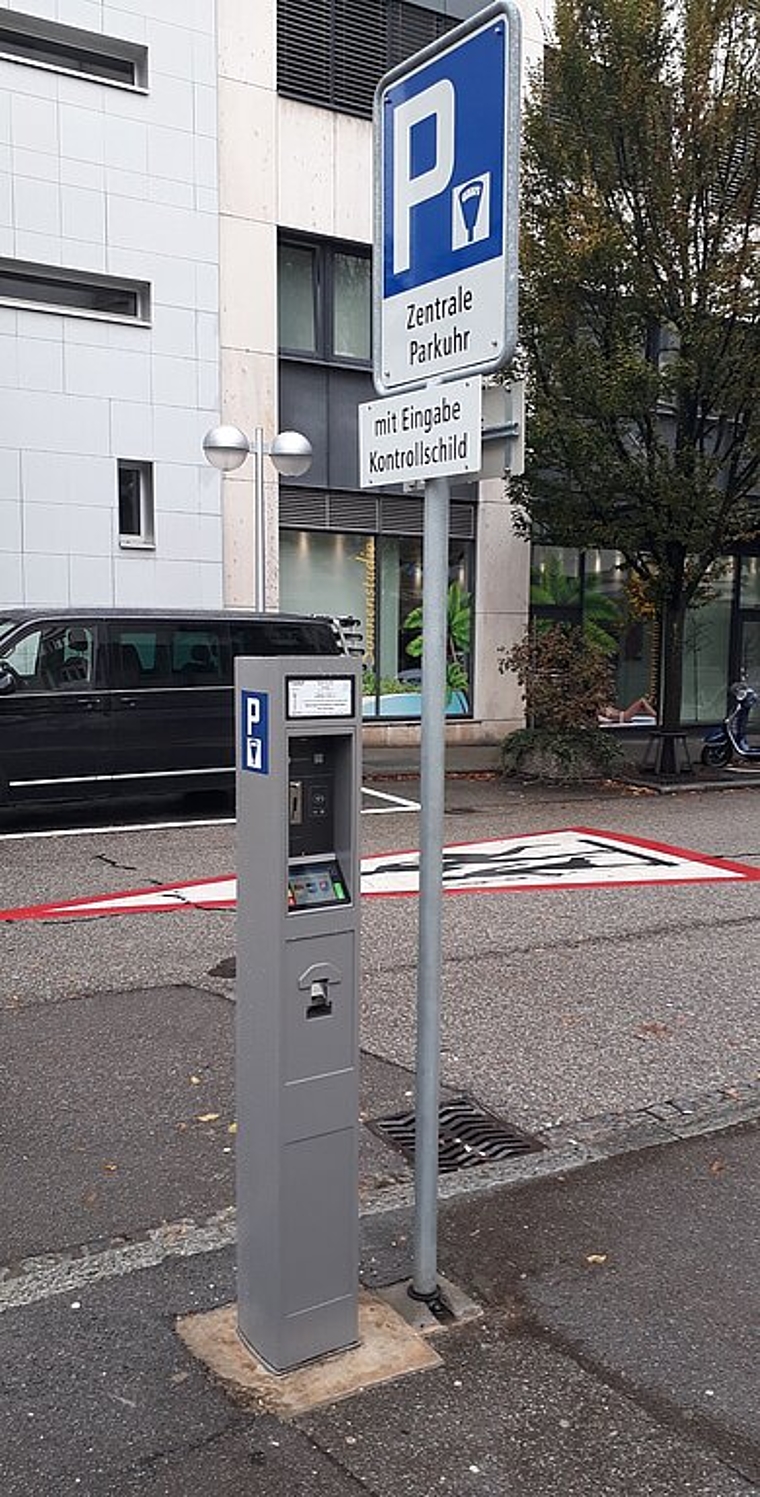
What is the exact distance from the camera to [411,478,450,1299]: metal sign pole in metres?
3.16

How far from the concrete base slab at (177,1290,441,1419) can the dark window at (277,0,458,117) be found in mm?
17633

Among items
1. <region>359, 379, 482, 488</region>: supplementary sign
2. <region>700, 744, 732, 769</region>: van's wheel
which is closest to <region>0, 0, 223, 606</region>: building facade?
<region>700, 744, 732, 769</region>: van's wheel

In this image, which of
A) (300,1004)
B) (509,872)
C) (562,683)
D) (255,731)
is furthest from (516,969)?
(562,683)

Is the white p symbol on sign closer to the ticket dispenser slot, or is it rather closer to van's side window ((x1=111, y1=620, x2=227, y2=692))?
the ticket dispenser slot

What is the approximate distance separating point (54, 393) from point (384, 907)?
10.0 metres

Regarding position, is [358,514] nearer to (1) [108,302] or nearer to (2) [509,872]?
(1) [108,302]

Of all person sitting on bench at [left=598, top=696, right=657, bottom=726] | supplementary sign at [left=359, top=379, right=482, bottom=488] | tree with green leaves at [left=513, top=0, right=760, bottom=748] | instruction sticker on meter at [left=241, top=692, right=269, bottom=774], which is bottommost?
person sitting on bench at [left=598, top=696, right=657, bottom=726]

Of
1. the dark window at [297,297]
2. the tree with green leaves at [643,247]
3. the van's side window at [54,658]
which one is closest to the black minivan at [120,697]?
the van's side window at [54,658]

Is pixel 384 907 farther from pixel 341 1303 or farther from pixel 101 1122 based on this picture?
pixel 341 1303

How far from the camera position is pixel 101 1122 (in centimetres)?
457

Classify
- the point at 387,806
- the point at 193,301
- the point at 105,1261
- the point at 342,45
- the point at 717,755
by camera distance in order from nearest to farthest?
the point at 105,1261 < the point at 387,806 < the point at 193,301 < the point at 717,755 < the point at 342,45

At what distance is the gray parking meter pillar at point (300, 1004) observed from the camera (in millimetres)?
2920

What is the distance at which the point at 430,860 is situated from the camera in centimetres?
318

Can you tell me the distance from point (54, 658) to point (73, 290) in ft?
23.2
